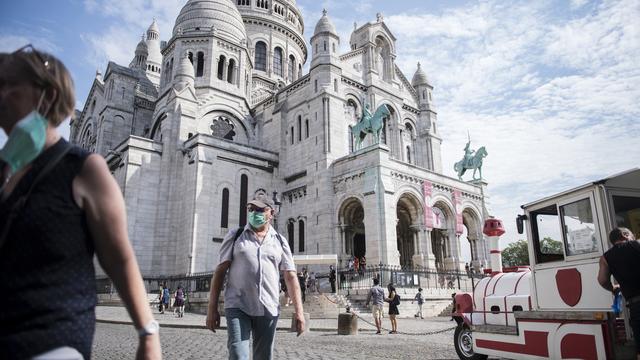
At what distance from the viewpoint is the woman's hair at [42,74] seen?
185 centimetres

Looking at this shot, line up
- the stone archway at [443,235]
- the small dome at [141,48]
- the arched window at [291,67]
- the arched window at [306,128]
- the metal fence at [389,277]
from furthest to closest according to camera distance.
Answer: the small dome at [141,48] < the arched window at [291,67] < the arched window at [306,128] < the stone archway at [443,235] < the metal fence at [389,277]

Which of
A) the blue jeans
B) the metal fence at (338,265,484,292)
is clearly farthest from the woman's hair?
the metal fence at (338,265,484,292)

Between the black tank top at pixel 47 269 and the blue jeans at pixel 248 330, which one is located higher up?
the black tank top at pixel 47 269

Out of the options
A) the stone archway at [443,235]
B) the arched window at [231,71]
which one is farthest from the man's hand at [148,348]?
the arched window at [231,71]

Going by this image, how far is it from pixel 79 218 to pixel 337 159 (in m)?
25.4

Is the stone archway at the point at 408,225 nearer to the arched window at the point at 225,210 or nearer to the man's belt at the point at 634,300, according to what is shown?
the arched window at the point at 225,210

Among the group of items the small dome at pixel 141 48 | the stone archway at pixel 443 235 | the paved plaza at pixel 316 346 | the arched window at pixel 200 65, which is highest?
the small dome at pixel 141 48

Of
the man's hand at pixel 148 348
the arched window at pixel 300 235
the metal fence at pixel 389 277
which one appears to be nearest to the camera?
the man's hand at pixel 148 348

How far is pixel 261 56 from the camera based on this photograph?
4253 centimetres

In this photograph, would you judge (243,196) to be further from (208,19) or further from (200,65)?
(208,19)

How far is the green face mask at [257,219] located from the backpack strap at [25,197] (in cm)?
273

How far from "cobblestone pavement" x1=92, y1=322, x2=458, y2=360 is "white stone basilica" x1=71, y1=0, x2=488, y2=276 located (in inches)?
441

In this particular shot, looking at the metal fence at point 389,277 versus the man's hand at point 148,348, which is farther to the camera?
the metal fence at point 389,277

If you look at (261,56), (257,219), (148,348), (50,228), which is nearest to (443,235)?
(261,56)
